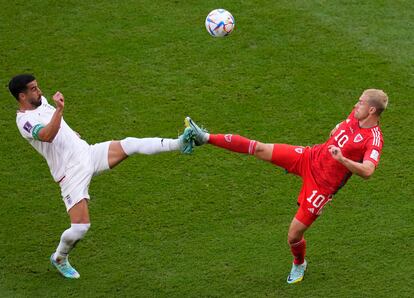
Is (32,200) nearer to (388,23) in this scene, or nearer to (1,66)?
(1,66)

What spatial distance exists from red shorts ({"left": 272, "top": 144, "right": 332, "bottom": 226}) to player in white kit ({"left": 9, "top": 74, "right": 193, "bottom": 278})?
0.96 metres

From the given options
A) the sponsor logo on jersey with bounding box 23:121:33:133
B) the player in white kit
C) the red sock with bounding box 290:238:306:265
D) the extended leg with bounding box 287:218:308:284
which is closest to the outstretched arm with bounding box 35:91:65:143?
the player in white kit

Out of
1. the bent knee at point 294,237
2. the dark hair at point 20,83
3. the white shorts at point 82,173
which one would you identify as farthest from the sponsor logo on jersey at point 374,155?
the dark hair at point 20,83

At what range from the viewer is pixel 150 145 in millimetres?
8469

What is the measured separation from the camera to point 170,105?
436 inches

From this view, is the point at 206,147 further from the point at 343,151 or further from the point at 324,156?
the point at 343,151

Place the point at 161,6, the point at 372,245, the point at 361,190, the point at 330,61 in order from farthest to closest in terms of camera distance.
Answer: the point at 161,6, the point at 330,61, the point at 361,190, the point at 372,245

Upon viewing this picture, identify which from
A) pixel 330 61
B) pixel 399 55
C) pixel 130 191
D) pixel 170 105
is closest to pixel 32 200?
pixel 130 191

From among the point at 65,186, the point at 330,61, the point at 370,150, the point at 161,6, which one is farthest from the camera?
the point at 161,6

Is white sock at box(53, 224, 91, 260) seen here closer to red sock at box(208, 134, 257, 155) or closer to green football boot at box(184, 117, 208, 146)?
green football boot at box(184, 117, 208, 146)

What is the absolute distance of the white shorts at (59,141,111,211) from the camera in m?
8.41

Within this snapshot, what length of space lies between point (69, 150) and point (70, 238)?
919 millimetres

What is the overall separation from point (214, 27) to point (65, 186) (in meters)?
2.87

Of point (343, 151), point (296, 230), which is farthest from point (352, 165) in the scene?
point (296, 230)
